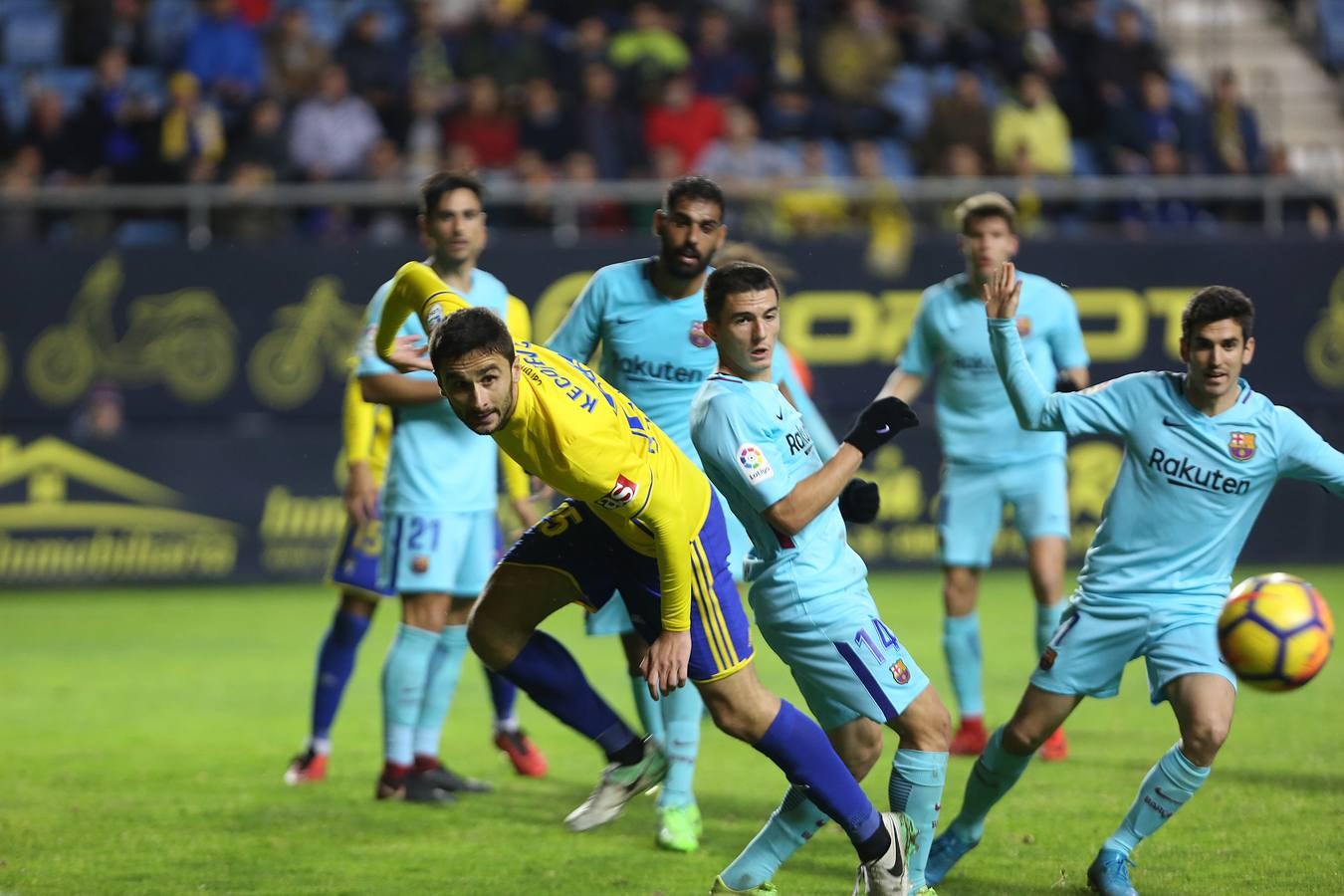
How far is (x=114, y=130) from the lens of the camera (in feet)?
51.2

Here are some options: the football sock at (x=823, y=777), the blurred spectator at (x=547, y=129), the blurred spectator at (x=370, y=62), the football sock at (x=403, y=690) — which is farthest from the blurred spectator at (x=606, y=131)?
the football sock at (x=823, y=777)

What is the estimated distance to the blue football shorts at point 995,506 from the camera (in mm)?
8266

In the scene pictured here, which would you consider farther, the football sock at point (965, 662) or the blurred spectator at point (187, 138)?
the blurred spectator at point (187, 138)

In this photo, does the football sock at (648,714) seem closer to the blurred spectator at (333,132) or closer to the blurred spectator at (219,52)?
the blurred spectator at (333,132)

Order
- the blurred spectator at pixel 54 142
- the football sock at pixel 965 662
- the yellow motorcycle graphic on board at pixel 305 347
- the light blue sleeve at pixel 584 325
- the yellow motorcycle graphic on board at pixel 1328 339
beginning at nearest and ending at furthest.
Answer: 1. the light blue sleeve at pixel 584 325
2. the football sock at pixel 965 662
3. the yellow motorcycle graphic on board at pixel 305 347
4. the yellow motorcycle graphic on board at pixel 1328 339
5. the blurred spectator at pixel 54 142

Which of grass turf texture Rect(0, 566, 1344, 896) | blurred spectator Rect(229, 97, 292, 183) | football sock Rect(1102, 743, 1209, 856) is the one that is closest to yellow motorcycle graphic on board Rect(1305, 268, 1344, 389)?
grass turf texture Rect(0, 566, 1344, 896)

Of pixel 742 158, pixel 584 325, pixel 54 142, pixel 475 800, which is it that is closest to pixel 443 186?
pixel 584 325

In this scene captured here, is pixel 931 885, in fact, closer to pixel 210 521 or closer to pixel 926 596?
pixel 926 596

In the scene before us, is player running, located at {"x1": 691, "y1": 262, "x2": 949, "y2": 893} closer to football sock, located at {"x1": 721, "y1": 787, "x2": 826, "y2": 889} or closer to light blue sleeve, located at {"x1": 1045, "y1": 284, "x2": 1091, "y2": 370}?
football sock, located at {"x1": 721, "y1": 787, "x2": 826, "y2": 889}

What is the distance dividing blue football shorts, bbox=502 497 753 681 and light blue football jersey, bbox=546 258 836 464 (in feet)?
3.60

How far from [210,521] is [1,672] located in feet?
13.3

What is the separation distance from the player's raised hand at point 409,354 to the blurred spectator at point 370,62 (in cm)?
965

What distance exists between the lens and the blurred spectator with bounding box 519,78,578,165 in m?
15.9

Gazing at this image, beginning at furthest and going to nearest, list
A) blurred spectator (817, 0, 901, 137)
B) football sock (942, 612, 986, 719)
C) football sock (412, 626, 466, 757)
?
Answer: 1. blurred spectator (817, 0, 901, 137)
2. football sock (942, 612, 986, 719)
3. football sock (412, 626, 466, 757)
